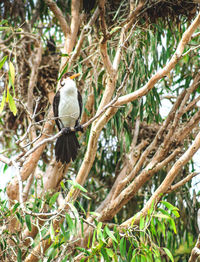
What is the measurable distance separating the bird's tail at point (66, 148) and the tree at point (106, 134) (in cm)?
13

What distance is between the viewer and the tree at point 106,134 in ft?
8.71

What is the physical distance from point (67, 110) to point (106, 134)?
1.58 feet

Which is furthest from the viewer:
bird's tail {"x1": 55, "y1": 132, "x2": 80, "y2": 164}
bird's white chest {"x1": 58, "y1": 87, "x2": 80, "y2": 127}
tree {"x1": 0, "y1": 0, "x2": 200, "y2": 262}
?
bird's white chest {"x1": 58, "y1": 87, "x2": 80, "y2": 127}

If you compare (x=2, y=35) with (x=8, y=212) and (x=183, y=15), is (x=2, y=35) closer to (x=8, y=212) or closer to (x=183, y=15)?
(x=183, y=15)

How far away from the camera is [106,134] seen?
4332mm

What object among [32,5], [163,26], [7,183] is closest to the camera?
[7,183]

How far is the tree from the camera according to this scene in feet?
8.71

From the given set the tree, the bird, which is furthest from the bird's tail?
the tree

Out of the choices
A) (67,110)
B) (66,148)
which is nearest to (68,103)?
(67,110)

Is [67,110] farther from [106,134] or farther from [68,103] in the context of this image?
[106,134]

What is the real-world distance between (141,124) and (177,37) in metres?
1.12

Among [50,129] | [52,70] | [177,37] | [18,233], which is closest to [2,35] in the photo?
[52,70]

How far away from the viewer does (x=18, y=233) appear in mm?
3021

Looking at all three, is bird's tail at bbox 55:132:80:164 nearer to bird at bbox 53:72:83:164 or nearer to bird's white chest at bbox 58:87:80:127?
bird at bbox 53:72:83:164
